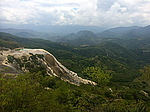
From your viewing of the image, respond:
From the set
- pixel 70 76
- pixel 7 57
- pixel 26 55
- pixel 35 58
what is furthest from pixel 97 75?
pixel 7 57

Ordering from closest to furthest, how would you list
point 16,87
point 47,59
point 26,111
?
1. point 26,111
2. point 16,87
3. point 47,59

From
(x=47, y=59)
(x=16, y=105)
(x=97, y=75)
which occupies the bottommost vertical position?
(x=97, y=75)

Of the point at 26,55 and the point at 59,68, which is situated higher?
the point at 26,55

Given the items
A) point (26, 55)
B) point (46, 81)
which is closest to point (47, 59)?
point (26, 55)

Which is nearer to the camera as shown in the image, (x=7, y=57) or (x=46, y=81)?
(x=46, y=81)

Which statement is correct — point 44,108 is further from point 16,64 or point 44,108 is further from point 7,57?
point 7,57

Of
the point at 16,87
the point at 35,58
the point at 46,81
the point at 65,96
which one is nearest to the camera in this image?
the point at 16,87

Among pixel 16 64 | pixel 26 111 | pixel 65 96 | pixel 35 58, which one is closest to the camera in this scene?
pixel 26 111

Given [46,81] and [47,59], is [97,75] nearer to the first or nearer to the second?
[47,59]

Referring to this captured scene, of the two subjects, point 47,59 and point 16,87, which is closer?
point 16,87
